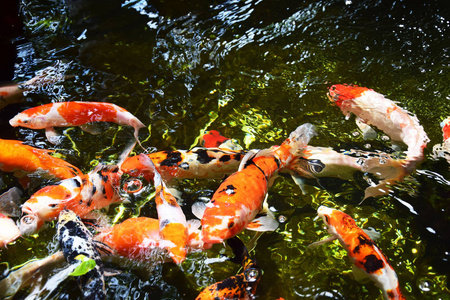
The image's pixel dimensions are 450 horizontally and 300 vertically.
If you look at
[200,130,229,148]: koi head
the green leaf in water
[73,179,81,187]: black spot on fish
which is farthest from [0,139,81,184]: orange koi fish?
[200,130,229,148]: koi head

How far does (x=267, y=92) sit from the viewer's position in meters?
4.78

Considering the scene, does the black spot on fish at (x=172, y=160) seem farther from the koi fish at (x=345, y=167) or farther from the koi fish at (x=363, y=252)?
the koi fish at (x=363, y=252)

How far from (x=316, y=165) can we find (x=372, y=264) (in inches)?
45.3

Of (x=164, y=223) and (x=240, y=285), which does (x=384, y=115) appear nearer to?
(x=240, y=285)

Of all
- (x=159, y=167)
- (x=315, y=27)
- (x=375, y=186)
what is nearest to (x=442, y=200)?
(x=375, y=186)

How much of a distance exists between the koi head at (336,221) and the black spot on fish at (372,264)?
29 centimetres

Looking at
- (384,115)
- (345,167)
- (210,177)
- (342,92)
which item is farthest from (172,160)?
(384,115)

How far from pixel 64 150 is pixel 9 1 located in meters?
2.87

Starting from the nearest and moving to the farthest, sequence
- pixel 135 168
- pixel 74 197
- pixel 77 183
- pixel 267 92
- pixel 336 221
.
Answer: pixel 336 221 < pixel 74 197 < pixel 77 183 < pixel 135 168 < pixel 267 92

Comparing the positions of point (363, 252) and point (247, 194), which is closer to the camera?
point (363, 252)

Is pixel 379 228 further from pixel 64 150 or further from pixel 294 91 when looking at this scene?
pixel 64 150

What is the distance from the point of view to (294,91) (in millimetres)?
4762

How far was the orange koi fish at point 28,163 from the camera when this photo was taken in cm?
367

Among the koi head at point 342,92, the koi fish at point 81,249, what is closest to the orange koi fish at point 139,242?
the koi fish at point 81,249
